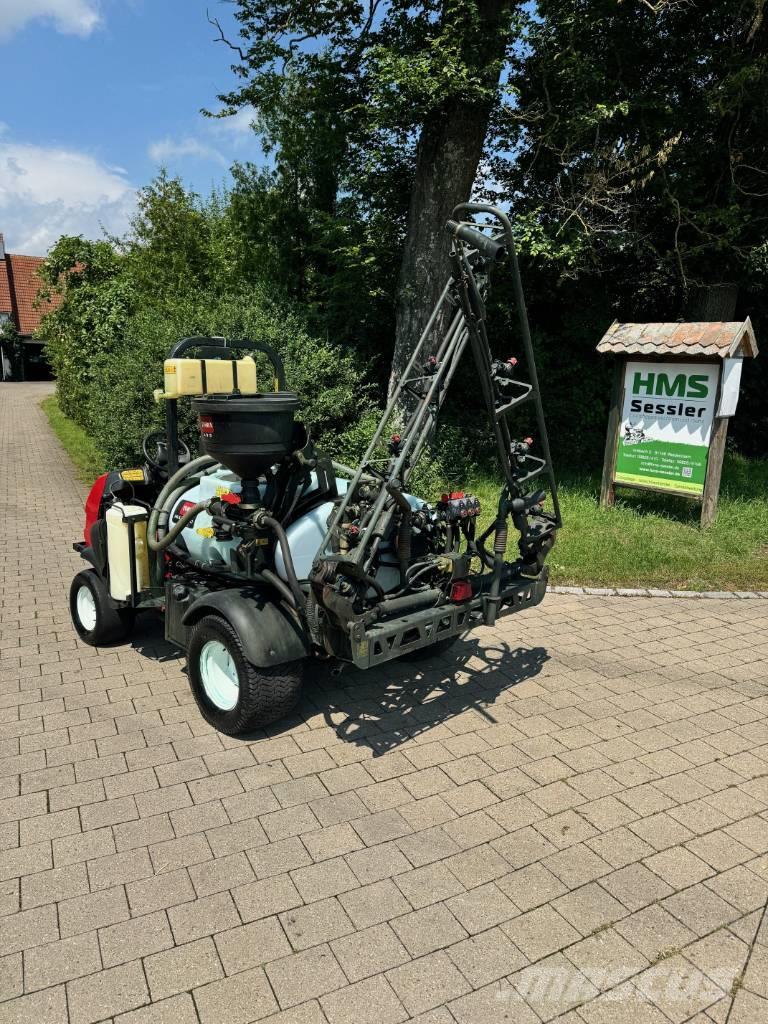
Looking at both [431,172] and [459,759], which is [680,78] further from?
[459,759]

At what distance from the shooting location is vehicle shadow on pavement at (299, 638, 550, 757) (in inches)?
160

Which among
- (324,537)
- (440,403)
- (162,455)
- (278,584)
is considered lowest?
(278,584)

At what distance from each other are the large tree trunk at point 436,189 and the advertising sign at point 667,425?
→ 2.77 metres

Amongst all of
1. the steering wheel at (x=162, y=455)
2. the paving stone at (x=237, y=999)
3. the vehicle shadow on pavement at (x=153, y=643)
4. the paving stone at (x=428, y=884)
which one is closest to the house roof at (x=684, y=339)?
the steering wheel at (x=162, y=455)

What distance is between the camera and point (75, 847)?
3.06 meters

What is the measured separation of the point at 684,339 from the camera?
774 centimetres

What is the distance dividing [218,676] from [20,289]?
46566mm

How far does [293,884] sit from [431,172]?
8.69m

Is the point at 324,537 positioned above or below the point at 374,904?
above

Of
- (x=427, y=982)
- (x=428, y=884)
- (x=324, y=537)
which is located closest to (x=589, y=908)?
(x=428, y=884)

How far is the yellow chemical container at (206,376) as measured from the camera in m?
4.27

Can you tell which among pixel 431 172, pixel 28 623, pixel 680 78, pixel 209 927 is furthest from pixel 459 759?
pixel 680 78

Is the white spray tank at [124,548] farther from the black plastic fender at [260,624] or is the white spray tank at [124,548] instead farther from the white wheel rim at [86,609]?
the black plastic fender at [260,624]

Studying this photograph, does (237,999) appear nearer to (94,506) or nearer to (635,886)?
(635,886)
